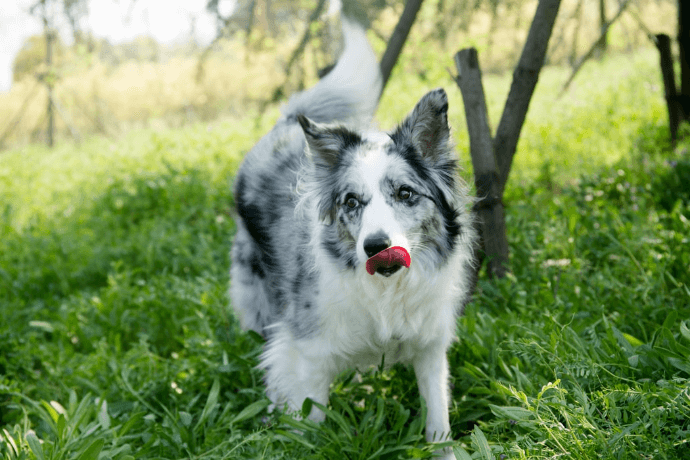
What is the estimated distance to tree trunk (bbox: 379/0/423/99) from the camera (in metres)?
4.29

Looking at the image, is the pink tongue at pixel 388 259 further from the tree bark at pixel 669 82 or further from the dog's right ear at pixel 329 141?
the tree bark at pixel 669 82

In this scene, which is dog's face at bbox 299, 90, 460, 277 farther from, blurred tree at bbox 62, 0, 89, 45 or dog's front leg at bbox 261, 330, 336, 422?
blurred tree at bbox 62, 0, 89, 45

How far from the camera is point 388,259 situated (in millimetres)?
1930

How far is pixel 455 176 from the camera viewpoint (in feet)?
7.84

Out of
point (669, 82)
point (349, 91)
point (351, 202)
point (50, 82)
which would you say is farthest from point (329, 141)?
point (50, 82)

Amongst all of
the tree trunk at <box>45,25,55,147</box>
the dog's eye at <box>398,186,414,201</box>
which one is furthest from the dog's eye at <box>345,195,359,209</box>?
the tree trunk at <box>45,25,55,147</box>

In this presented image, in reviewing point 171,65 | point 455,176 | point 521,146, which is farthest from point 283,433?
point 171,65

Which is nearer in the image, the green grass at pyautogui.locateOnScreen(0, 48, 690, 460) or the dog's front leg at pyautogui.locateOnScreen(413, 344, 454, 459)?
the green grass at pyautogui.locateOnScreen(0, 48, 690, 460)

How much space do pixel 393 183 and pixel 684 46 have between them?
175 inches

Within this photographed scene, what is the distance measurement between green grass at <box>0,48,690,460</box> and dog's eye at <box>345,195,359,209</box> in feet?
2.17

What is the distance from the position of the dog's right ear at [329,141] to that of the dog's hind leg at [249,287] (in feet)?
3.28

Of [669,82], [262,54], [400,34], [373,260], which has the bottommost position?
[373,260]

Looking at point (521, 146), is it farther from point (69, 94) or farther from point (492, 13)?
point (69, 94)

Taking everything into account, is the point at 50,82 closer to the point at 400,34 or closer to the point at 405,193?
the point at 400,34
